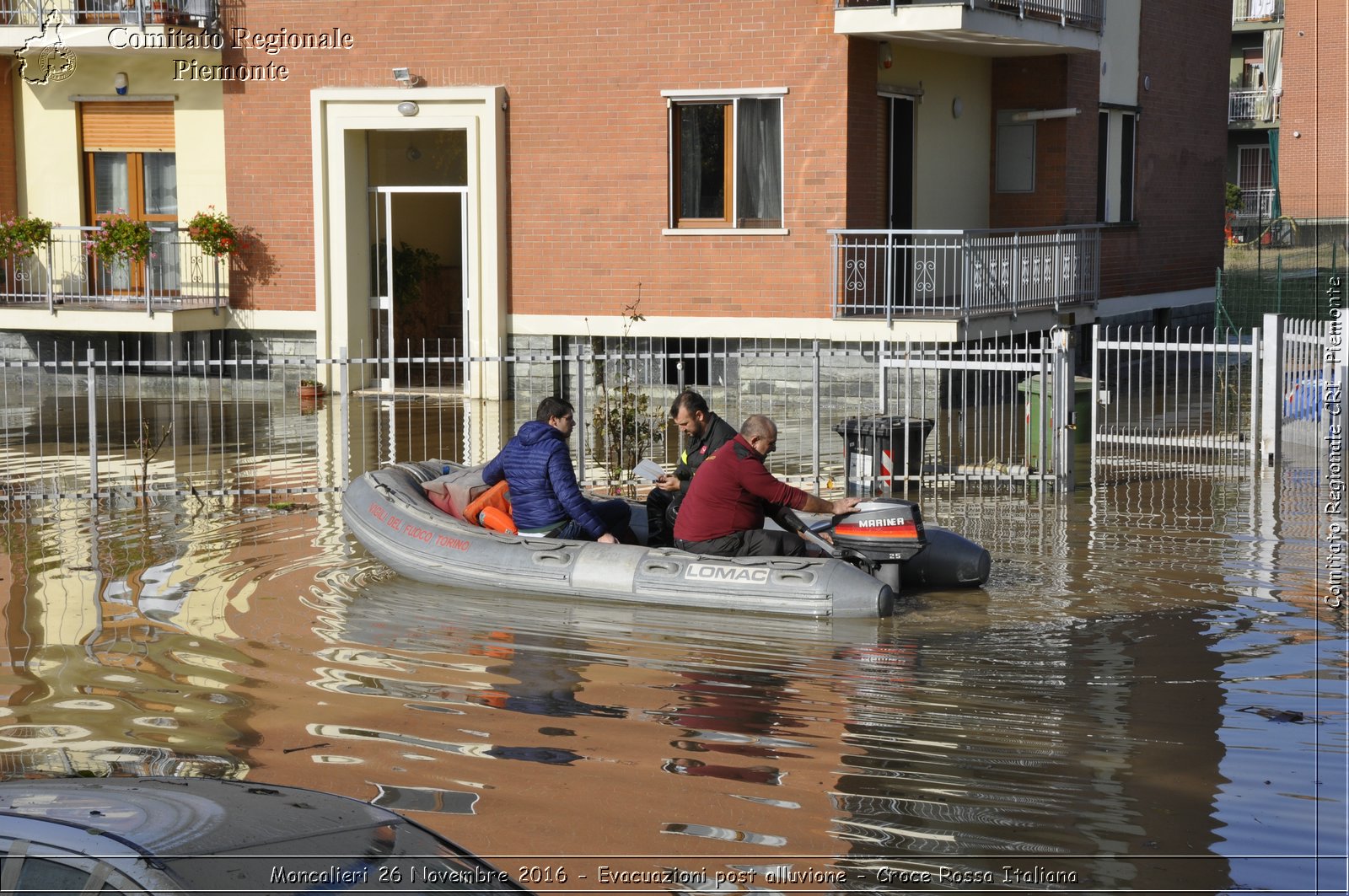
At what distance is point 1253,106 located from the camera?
49125mm

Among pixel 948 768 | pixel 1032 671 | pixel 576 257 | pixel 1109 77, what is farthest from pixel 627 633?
pixel 1109 77

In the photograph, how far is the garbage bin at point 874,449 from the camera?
13758 millimetres

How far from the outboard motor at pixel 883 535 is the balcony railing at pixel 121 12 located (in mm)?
15284

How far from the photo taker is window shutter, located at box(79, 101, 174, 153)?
2253cm

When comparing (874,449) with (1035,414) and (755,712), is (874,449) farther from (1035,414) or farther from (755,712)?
(755,712)

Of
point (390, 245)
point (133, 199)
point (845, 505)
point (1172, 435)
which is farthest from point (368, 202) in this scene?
point (845, 505)

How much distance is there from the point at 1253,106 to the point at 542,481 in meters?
44.5

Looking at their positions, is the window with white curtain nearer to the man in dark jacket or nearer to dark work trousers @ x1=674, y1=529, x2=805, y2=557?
the man in dark jacket

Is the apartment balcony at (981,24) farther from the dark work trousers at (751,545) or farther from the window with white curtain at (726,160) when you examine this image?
the dark work trousers at (751,545)

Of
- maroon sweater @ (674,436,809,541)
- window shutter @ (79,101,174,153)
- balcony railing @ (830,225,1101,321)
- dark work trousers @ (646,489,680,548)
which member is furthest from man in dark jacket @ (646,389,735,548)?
window shutter @ (79,101,174,153)

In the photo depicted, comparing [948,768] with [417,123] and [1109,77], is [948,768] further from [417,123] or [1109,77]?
[1109,77]

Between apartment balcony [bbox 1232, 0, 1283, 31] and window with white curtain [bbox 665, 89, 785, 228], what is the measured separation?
34155mm

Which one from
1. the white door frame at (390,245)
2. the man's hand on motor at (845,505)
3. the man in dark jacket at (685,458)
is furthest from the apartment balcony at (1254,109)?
the man's hand on motor at (845,505)

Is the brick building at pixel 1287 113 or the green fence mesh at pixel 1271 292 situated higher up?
the brick building at pixel 1287 113
